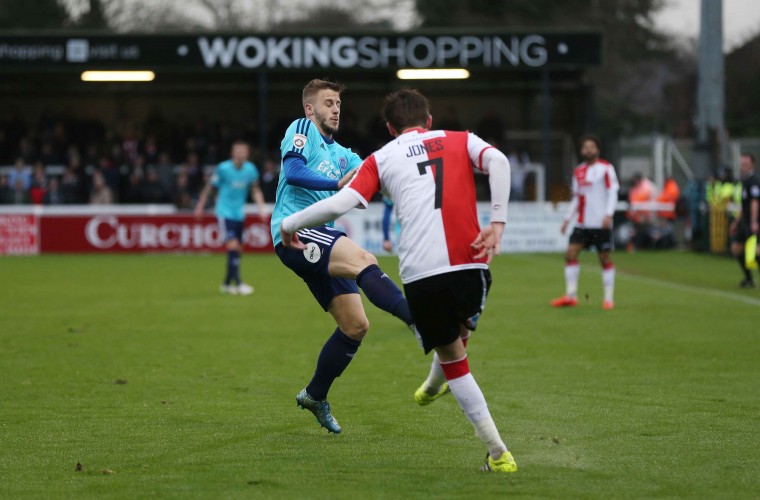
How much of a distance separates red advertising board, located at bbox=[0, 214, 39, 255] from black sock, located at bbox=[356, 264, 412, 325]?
21802 millimetres

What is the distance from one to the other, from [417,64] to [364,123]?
6086 mm

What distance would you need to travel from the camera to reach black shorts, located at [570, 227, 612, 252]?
14742mm

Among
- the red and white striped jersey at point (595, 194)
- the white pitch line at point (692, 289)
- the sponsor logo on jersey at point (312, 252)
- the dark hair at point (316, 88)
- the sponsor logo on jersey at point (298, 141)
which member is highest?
the dark hair at point (316, 88)

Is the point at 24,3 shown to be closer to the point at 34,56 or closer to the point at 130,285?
the point at 34,56

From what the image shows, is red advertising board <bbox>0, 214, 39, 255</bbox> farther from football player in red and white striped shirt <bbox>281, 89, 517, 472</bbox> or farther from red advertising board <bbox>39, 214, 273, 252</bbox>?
football player in red and white striped shirt <bbox>281, 89, 517, 472</bbox>

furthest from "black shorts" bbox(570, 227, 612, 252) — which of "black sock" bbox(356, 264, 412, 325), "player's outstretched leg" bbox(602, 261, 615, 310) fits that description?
"black sock" bbox(356, 264, 412, 325)

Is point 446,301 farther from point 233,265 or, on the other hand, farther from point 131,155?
point 131,155

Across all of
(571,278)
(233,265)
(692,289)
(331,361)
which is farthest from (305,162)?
(692,289)

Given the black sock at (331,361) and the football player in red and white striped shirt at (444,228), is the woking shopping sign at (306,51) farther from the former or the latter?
the football player in red and white striped shirt at (444,228)

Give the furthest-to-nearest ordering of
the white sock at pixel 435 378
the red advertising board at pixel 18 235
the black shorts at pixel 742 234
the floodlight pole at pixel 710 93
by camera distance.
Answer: the floodlight pole at pixel 710 93 → the red advertising board at pixel 18 235 → the black shorts at pixel 742 234 → the white sock at pixel 435 378

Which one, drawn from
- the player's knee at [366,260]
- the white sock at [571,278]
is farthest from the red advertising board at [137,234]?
the player's knee at [366,260]

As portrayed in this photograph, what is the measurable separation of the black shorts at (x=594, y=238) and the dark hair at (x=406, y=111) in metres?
9.08

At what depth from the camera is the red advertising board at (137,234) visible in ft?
88.7

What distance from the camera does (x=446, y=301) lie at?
5816 millimetres
